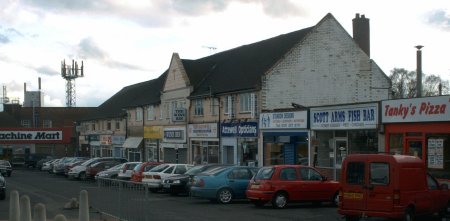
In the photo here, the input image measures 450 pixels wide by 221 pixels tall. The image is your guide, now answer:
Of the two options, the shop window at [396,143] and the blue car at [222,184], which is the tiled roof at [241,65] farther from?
the blue car at [222,184]

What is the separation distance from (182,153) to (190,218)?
29.1m

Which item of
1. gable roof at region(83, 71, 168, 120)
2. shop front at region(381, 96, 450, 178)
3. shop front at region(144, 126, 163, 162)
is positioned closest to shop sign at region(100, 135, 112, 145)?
gable roof at region(83, 71, 168, 120)

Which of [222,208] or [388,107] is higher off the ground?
[388,107]

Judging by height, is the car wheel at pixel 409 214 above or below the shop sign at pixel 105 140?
below

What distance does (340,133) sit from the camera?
29.7 m

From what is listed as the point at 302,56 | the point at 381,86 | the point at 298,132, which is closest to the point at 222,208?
the point at 298,132

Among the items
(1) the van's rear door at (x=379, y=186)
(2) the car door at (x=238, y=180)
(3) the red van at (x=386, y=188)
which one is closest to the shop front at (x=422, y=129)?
(2) the car door at (x=238, y=180)

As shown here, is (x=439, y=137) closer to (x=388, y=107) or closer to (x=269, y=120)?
(x=388, y=107)

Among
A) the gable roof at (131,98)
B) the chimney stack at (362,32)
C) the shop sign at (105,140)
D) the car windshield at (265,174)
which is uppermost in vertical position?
the chimney stack at (362,32)

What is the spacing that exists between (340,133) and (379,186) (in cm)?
1384

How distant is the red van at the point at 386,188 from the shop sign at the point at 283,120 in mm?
14333

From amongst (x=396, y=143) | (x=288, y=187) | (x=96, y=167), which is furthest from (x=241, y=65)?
(x=288, y=187)

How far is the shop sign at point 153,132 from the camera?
5162cm

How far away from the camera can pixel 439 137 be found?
2305 centimetres
